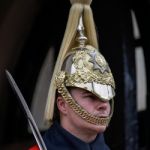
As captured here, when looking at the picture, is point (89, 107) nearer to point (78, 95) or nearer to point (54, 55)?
point (78, 95)

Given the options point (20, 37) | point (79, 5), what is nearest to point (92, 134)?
point (79, 5)

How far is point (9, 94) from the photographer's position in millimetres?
4758

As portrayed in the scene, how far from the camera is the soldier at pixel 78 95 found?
241cm

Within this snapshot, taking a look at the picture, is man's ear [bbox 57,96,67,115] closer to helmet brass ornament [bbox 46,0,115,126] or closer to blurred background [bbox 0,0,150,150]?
helmet brass ornament [bbox 46,0,115,126]

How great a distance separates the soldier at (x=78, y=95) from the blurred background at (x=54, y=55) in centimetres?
164

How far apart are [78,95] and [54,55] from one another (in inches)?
106

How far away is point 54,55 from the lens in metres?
5.11

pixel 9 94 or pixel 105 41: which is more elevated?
pixel 105 41

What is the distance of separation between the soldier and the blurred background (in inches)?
64.8

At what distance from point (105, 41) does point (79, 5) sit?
1.82 meters

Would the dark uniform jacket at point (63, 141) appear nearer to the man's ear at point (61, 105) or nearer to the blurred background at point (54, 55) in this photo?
the man's ear at point (61, 105)

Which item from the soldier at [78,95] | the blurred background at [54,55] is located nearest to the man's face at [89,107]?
the soldier at [78,95]

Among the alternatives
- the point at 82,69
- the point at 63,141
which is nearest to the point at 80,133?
the point at 63,141
